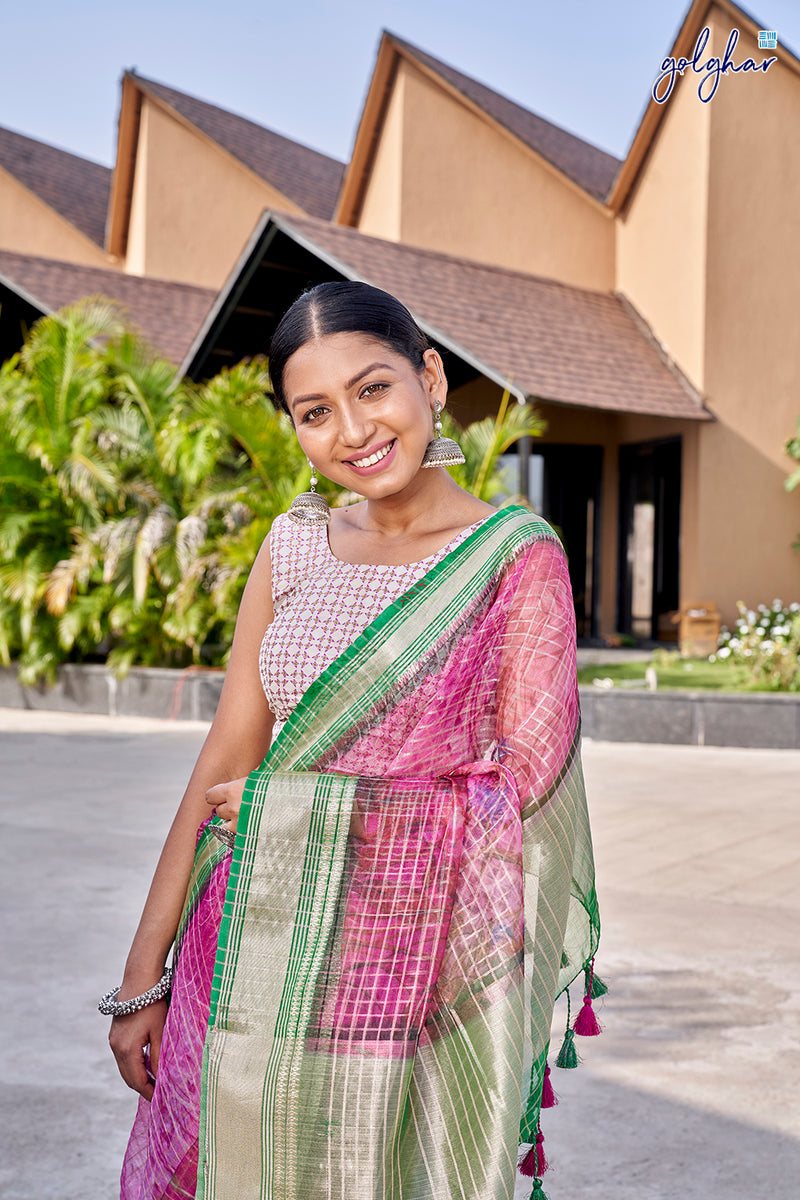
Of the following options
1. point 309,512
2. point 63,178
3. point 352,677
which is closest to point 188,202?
point 63,178

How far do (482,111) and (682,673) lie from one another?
916cm

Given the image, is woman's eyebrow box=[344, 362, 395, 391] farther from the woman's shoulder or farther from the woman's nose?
the woman's shoulder

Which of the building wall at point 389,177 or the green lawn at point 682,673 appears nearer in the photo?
the green lawn at point 682,673

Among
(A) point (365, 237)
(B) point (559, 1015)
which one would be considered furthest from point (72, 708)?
(B) point (559, 1015)

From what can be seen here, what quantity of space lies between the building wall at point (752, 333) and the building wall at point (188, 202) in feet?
32.3

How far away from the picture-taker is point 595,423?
15.7 meters

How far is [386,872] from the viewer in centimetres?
144

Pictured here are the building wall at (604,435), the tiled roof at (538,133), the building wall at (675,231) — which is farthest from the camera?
the tiled roof at (538,133)

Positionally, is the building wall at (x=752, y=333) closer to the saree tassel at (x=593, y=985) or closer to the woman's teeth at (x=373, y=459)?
the saree tassel at (x=593, y=985)

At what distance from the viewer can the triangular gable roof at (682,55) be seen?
1405 cm

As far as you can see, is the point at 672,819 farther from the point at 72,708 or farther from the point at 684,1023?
the point at 72,708

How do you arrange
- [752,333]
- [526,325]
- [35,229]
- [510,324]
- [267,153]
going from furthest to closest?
[35,229] < [267,153] < [752,333] < [526,325] < [510,324]

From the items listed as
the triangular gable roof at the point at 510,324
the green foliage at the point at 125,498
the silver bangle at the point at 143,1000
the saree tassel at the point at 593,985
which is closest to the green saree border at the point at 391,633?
the silver bangle at the point at 143,1000

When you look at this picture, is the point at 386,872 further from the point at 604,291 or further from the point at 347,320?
the point at 604,291
